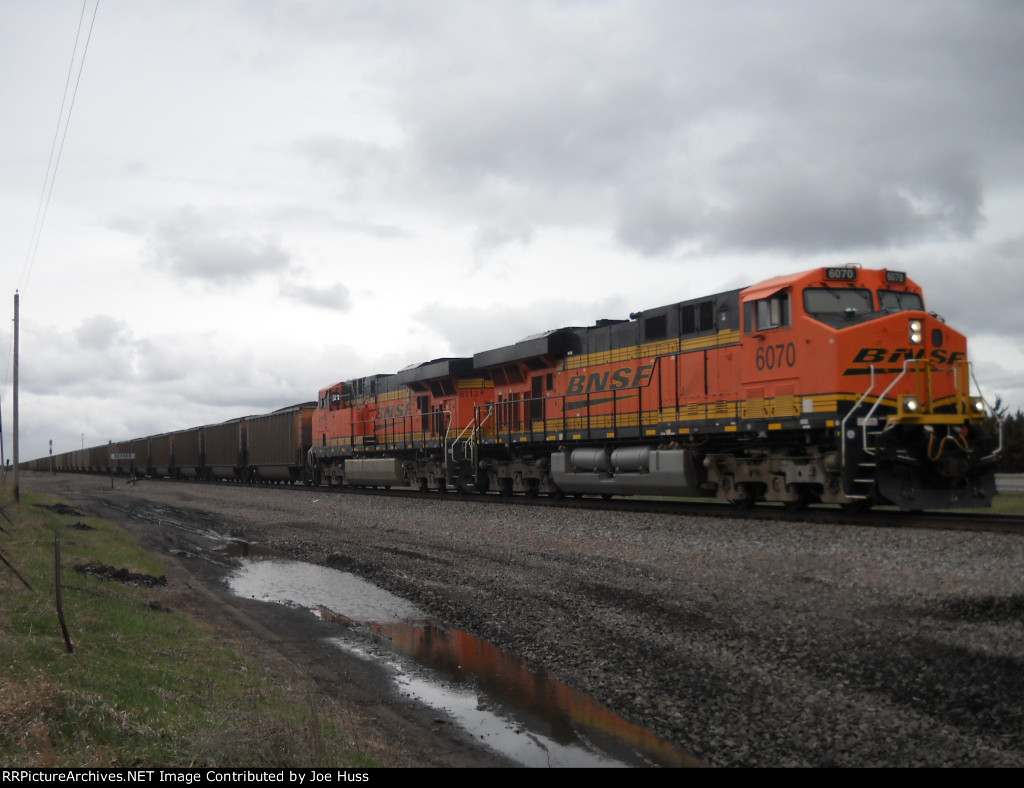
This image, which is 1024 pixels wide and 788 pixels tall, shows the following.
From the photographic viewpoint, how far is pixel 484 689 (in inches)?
288

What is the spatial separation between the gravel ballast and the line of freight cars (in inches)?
988

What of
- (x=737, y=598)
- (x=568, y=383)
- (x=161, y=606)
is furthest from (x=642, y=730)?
(x=568, y=383)

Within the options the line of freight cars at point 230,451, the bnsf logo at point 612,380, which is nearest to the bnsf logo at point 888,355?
the bnsf logo at point 612,380

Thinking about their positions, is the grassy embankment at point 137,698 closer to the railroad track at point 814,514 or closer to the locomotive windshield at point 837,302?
the railroad track at point 814,514

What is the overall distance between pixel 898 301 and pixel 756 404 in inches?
118

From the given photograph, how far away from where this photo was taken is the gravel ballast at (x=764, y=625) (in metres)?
5.57

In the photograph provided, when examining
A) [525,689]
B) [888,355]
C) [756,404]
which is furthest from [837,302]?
[525,689]

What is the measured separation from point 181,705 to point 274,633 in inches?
138

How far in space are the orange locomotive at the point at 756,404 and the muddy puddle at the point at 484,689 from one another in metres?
6.95

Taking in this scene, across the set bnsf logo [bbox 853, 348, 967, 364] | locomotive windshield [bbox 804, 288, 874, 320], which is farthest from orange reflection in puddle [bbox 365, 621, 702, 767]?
locomotive windshield [bbox 804, 288, 874, 320]

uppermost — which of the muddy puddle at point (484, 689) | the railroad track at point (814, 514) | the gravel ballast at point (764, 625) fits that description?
the railroad track at point (814, 514)

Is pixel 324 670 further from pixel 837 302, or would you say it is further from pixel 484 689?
pixel 837 302

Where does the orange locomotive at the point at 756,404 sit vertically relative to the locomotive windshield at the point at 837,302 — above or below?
below
